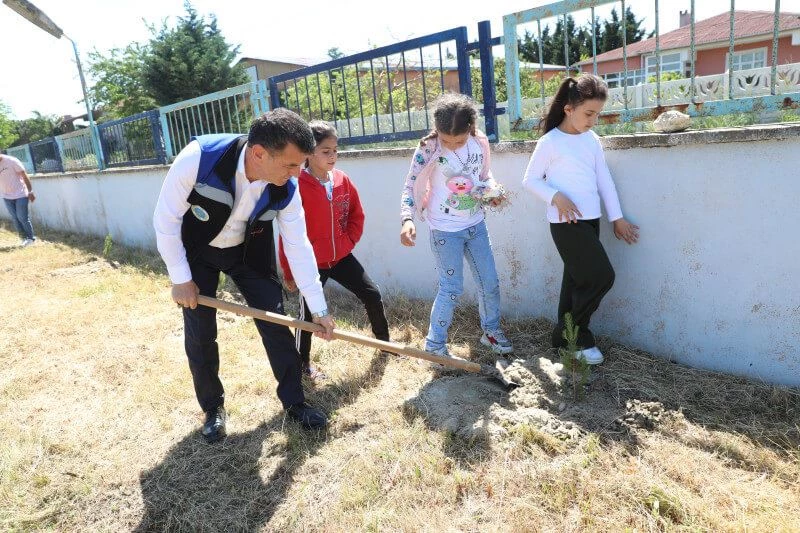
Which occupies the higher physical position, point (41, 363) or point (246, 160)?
point (246, 160)

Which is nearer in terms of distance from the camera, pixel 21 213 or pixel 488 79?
pixel 488 79

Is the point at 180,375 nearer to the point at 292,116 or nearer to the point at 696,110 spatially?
the point at 292,116

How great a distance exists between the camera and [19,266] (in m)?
8.23

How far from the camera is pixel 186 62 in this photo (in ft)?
65.0

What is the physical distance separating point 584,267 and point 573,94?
35.8 inches

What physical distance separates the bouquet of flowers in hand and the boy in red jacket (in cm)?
80

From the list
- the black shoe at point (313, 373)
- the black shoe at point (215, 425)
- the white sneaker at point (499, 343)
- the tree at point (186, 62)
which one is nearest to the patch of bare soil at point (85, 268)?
the black shoe at point (313, 373)

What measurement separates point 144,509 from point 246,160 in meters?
1.64

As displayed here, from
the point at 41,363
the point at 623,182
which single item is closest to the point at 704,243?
the point at 623,182

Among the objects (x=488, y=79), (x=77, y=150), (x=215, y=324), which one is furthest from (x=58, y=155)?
(x=488, y=79)

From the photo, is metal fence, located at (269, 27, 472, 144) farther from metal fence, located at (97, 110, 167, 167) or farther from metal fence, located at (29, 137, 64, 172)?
metal fence, located at (29, 137, 64, 172)

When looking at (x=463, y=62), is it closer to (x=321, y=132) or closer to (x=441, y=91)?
(x=441, y=91)

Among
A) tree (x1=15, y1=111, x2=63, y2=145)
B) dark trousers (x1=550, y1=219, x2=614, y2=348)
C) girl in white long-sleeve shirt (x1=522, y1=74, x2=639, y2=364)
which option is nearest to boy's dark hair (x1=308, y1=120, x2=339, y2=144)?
girl in white long-sleeve shirt (x1=522, y1=74, x2=639, y2=364)

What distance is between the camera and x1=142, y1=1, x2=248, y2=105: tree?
19562 mm
